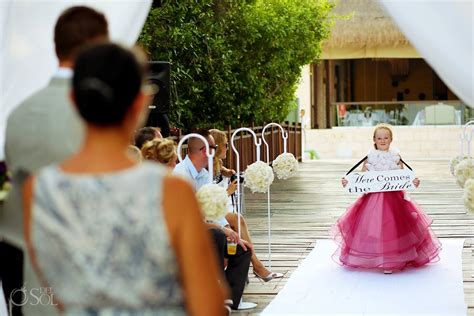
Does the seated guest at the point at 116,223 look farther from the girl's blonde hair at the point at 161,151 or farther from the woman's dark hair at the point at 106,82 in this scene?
the girl's blonde hair at the point at 161,151

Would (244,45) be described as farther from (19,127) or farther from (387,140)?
(19,127)

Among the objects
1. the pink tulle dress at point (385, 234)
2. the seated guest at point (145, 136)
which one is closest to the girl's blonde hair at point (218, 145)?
the seated guest at point (145, 136)

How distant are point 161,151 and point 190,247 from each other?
13.5 feet

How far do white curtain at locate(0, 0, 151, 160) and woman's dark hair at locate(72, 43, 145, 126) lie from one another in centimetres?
287

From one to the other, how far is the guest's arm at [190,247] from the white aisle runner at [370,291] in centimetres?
496

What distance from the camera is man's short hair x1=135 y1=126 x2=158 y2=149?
686cm

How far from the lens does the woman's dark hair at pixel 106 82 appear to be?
8.07 ft

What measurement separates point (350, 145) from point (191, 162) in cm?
2243

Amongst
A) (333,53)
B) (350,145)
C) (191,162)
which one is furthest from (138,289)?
(333,53)

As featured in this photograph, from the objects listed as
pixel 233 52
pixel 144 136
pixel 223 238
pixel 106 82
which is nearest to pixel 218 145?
pixel 223 238

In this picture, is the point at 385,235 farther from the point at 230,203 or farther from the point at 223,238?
the point at 223,238

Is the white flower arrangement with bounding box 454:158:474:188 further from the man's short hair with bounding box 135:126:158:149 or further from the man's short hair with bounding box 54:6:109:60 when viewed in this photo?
the man's short hair with bounding box 54:6:109:60

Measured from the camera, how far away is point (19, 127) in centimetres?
360

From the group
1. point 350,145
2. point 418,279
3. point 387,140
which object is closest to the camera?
point 418,279
